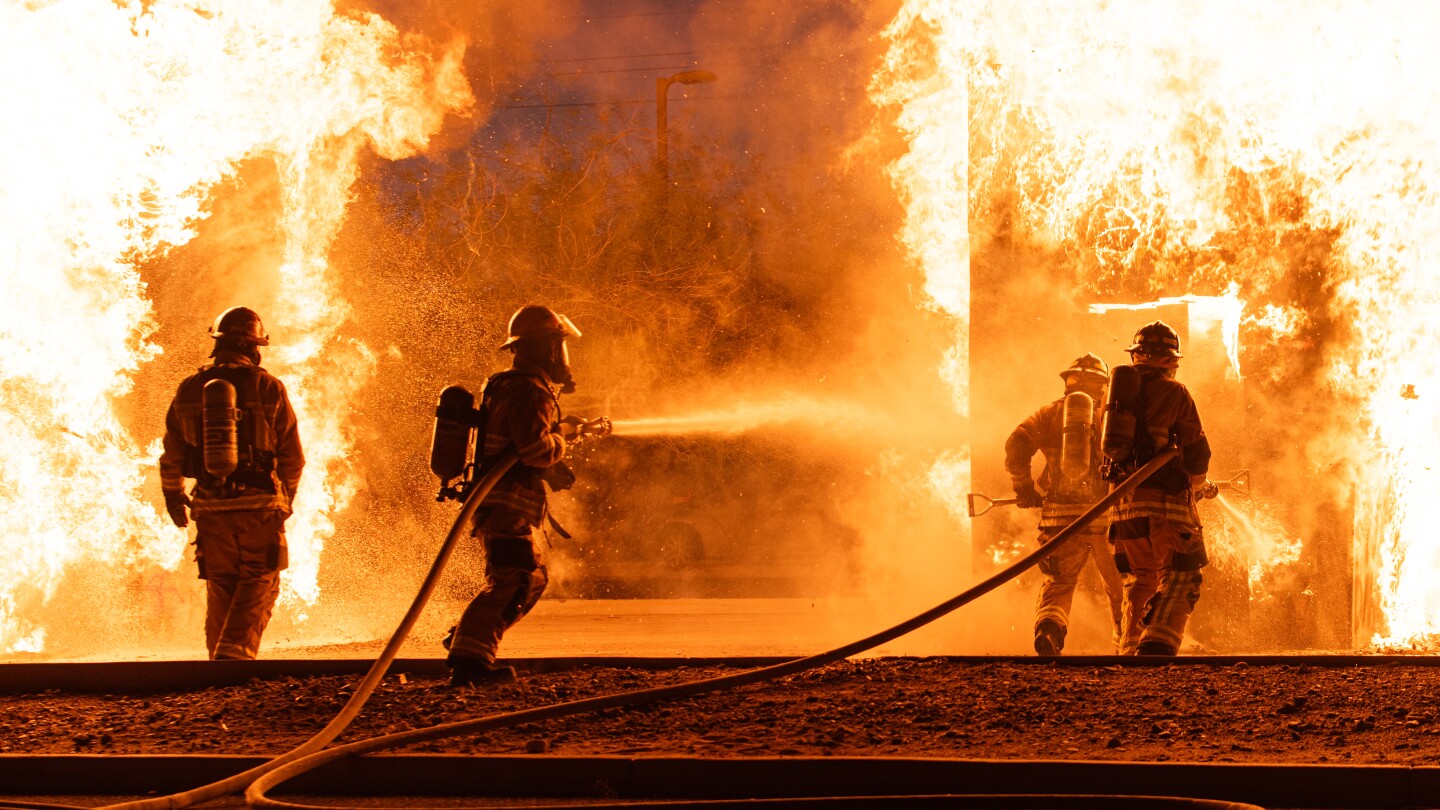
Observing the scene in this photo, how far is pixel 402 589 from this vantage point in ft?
37.9

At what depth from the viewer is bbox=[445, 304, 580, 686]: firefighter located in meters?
5.64

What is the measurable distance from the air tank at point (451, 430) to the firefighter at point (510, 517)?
10cm

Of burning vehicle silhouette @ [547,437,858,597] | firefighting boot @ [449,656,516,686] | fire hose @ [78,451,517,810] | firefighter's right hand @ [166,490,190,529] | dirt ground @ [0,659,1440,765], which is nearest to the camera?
fire hose @ [78,451,517,810]

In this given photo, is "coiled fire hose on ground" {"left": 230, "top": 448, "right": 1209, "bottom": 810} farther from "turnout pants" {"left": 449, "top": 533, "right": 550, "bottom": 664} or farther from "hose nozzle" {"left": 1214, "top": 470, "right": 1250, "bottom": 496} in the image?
"hose nozzle" {"left": 1214, "top": 470, "right": 1250, "bottom": 496}

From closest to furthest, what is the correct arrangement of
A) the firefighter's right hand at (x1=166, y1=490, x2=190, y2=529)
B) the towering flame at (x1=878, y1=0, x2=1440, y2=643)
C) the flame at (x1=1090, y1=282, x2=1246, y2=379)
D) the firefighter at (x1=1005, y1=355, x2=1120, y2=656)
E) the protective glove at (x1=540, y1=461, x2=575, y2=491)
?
the protective glove at (x1=540, y1=461, x2=575, y2=491)
the firefighter's right hand at (x1=166, y1=490, x2=190, y2=529)
the firefighter at (x1=1005, y1=355, x2=1120, y2=656)
the towering flame at (x1=878, y1=0, x2=1440, y2=643)
the flame at (x1=1090, y1=282, x2=1246, y2=379)

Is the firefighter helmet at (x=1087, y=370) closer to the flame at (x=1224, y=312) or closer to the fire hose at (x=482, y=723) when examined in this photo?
the flame at (x=1224, y=312)

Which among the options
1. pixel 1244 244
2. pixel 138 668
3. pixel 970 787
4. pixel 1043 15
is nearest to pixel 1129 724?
pixel 970 787

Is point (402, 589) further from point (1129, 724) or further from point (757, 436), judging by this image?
point (1129, 724)

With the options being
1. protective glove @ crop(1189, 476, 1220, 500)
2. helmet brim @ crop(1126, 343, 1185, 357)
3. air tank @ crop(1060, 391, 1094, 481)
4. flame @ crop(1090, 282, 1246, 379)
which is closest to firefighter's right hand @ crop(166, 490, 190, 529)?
air tank @ crop(1060, 391, 1094, 481)

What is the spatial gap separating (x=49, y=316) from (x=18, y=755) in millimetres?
5688

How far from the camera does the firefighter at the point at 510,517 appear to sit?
5.64 metres

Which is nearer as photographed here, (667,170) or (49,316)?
(49,316)

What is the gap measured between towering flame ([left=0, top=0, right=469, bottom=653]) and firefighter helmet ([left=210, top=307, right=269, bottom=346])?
289cm

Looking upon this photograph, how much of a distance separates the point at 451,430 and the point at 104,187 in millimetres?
4883
